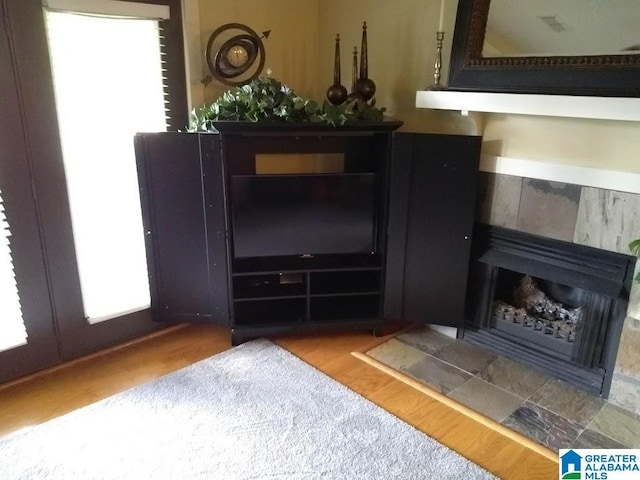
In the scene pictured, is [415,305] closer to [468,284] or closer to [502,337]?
[468,284]

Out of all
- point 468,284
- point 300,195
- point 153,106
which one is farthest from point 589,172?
point 153,106

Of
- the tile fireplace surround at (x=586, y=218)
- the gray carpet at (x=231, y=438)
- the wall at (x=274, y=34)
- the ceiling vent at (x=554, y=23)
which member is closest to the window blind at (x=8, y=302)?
the gray carpet at (x=231, y=438)

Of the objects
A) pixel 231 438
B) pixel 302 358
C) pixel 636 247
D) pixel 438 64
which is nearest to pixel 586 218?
pixel 636 247

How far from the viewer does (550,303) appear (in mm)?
2721

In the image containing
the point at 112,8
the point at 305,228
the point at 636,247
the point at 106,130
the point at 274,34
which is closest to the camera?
the point at 636,247

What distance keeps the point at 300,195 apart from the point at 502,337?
54.2 inches

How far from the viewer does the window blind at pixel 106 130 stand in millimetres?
2361

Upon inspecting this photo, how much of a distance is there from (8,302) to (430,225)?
7.02 feet

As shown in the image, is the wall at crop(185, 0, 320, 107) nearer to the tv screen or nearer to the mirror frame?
the tv screen

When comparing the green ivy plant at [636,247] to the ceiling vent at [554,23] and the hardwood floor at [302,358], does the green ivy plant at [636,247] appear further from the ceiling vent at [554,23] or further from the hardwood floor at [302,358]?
the ceiling vent at [554,23]

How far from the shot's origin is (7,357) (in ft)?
7.95

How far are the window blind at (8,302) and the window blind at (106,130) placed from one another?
1.02 feet

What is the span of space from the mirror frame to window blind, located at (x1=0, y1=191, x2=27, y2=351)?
228 cm

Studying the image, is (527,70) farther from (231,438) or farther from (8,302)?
(8,302)
